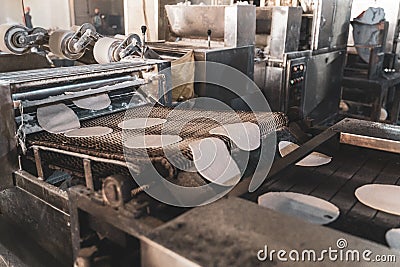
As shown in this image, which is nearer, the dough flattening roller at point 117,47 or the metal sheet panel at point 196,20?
the dough flattening roller at point 117,47

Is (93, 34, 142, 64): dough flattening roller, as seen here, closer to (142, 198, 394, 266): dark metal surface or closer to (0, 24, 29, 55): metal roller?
(0, 24, 29, 55): metal roller

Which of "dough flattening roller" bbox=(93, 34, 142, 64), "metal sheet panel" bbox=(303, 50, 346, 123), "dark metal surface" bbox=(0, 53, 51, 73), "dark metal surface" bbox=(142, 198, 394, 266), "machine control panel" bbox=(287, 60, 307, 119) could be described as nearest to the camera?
"dark metal surface" bbox=(142, 198, 394, 266)

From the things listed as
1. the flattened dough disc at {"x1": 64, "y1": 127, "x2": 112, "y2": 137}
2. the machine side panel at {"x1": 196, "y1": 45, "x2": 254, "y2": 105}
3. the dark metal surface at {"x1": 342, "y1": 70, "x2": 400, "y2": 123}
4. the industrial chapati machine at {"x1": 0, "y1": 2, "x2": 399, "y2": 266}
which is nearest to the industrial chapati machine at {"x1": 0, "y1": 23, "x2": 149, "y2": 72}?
the industrial chapati machine at {"x1": 0, "y1": 2, "x2": 399, "y2": 266}

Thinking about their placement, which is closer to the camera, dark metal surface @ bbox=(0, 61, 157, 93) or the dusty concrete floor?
the dusty concrete floor

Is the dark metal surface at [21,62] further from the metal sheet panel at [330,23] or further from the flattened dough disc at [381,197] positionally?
the metal sheet panel at [330,23]

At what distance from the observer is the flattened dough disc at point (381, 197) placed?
134 cm

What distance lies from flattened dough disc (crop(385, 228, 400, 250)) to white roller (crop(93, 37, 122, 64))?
1.62m

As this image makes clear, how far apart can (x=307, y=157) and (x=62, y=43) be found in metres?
1.47

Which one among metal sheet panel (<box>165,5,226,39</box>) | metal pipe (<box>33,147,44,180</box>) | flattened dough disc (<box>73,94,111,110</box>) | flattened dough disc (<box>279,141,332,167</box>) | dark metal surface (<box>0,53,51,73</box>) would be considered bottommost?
flattened dough disc (<box>279,141,332,167</box>)

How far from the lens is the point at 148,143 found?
1.46 meters

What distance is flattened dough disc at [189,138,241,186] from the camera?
1321mm

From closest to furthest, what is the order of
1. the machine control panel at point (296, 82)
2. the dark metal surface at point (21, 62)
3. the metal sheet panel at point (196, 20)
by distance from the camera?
the dark metal surface at point (21, 62) → the metal sheet panel at point (196, 20) → the machine control panel at point (296, 82)

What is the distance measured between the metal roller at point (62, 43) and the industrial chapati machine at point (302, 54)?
223cm

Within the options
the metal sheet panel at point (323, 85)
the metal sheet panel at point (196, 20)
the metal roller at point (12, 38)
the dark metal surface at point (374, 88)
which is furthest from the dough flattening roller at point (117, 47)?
the dark metal surface at point (374, 88)
